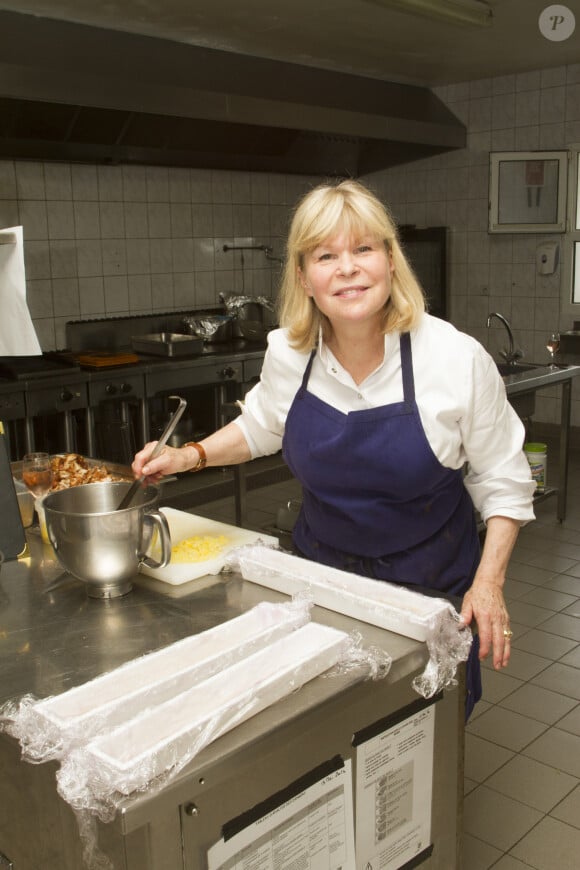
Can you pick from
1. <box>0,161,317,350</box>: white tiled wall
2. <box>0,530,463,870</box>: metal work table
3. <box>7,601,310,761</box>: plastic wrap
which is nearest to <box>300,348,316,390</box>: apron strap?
<box>0,530,463,870</box>: metal work table

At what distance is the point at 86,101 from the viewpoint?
4090 mm

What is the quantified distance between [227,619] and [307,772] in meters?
0.31

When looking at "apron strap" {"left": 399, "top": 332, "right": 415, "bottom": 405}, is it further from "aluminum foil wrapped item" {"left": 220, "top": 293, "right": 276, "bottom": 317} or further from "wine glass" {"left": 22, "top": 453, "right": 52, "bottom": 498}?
"aluminum foil wrapped item" {"left": 220, "top": 293, "right": 276, "bottom": 317}

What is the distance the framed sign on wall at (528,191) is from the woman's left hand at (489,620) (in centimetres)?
494

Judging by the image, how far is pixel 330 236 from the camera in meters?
1.62

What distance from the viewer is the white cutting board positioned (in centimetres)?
162

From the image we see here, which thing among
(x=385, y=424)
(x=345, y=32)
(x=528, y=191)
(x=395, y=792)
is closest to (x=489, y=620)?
(x=395, y=792)

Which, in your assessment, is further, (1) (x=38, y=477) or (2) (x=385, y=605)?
(1) (x=38, y=477)

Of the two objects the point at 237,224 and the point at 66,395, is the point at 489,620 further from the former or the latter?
the point at 237,224

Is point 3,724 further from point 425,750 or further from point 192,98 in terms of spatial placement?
point 192,98

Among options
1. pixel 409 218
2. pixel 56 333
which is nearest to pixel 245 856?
pixel 56 333

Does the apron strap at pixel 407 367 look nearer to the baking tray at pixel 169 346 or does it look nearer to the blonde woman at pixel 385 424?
the blonde woman at pixel 385 424

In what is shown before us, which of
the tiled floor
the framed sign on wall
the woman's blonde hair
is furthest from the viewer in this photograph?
the framed sign on wall

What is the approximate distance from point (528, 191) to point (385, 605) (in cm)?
522
